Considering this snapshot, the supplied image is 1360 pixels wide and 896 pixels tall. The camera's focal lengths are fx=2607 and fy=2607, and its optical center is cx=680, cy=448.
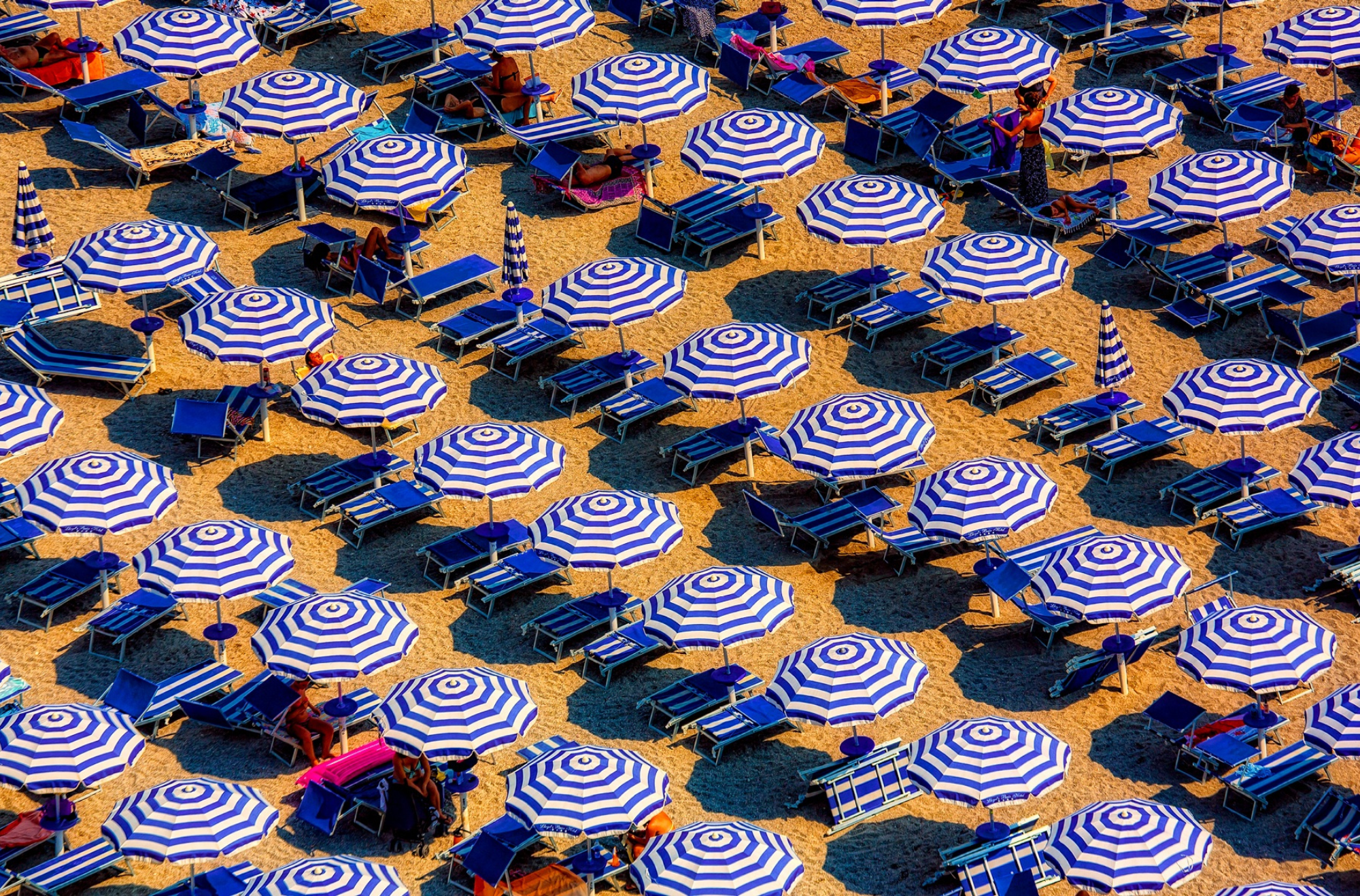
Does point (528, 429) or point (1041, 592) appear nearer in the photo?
point (1041, 592)

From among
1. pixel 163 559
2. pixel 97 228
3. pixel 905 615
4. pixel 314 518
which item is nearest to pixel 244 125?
pixel 97 228

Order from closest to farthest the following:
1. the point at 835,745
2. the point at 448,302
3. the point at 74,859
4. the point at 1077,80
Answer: the point at 74,859, the point at 835,745, the point at 448,302, the point at 1077,80

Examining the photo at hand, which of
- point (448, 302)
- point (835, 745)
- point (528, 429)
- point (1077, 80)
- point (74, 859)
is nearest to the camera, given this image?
point (74, 859)

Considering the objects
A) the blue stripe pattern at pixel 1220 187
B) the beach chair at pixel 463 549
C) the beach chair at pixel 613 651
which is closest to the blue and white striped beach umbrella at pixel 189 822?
the beach chair at pixel 613 651

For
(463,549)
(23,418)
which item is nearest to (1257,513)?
(463,549)

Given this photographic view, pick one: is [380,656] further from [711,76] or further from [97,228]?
[711,76]

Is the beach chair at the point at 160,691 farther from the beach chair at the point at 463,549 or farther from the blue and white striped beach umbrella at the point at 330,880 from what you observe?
the blue and white striped beach umbrella at the point at 330,880
